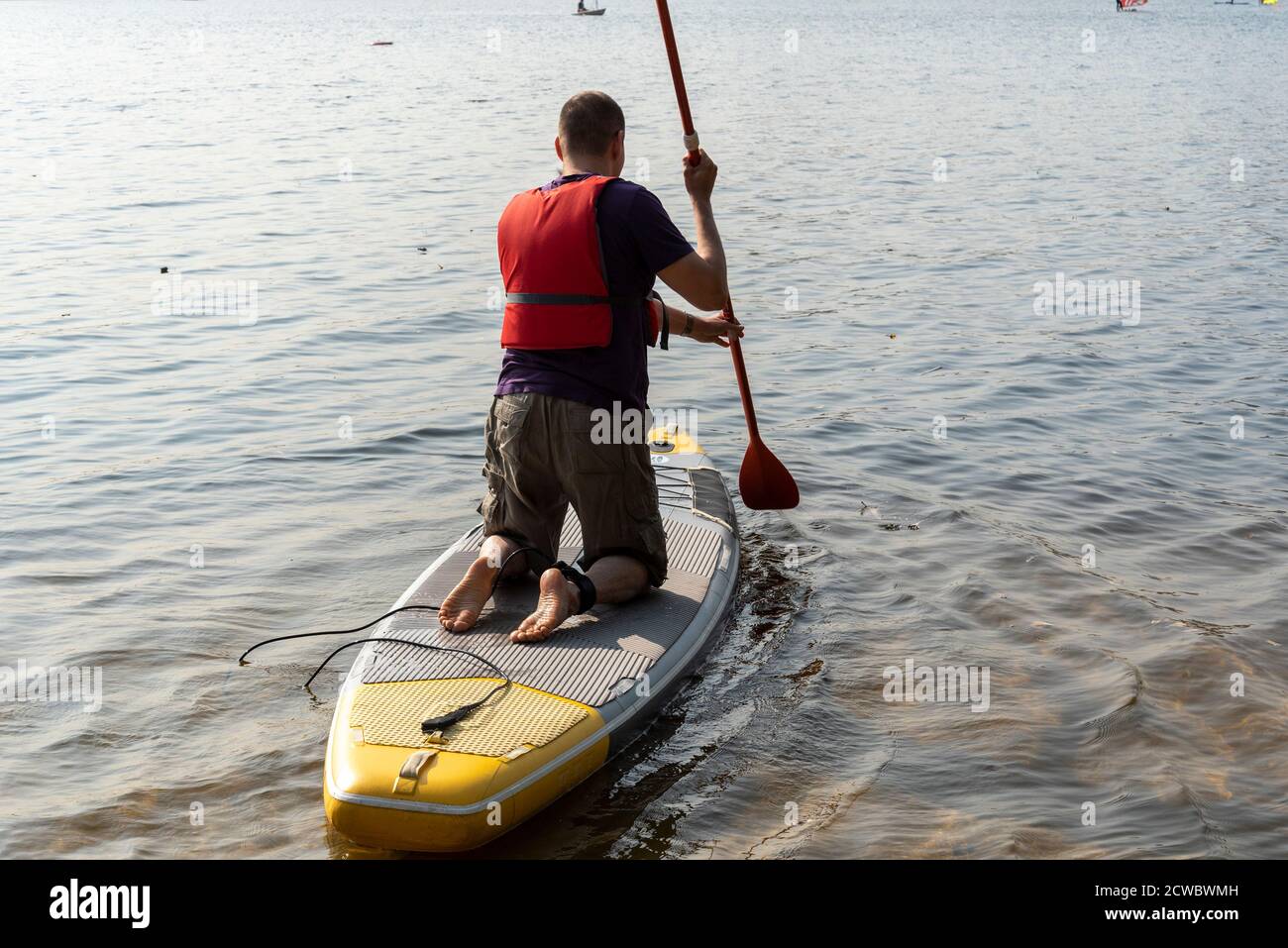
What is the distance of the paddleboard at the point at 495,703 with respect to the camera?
11.8ft

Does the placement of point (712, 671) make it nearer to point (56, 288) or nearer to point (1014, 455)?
point (1014, 455)

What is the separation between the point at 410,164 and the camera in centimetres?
1961

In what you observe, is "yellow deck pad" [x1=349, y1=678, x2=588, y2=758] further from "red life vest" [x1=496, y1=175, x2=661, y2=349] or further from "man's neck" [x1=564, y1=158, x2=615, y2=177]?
"man's neck" [x1=564, y1=158, x2=615, y2=177]

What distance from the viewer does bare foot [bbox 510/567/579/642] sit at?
4.39 metres

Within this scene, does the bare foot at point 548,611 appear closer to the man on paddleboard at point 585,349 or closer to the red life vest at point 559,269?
the man on paddleboard at point 585,349

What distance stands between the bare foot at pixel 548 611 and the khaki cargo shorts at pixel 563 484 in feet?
0.98

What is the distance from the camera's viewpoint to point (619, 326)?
4500 millimetres

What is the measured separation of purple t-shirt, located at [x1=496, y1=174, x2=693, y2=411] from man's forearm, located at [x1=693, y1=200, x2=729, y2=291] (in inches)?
4.2

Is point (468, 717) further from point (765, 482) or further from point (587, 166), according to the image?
point (765, 482)

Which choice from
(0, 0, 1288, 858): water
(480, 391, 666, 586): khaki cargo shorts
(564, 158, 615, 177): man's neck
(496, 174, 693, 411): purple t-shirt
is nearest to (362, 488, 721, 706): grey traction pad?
(480, 391, 666, 586): khaki cargo shorts

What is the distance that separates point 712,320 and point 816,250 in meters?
9.20

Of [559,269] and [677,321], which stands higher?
[559,269]

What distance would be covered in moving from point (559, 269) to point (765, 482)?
7.61 ft

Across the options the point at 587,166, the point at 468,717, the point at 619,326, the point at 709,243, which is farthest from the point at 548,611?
the point at 587,166
